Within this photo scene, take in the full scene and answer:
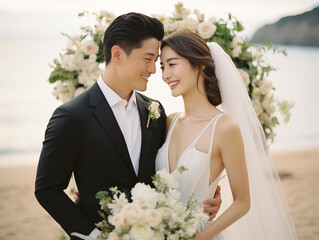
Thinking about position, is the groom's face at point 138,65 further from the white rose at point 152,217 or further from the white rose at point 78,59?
the white rose at point 152,217

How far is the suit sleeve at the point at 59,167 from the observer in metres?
2.66

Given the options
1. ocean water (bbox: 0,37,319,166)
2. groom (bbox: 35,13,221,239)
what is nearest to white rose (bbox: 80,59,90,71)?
groom (bbox: 35,13,221,239)

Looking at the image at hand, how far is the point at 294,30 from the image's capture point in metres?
33.4

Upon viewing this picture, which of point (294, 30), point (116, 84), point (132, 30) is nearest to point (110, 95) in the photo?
point (116, 84)

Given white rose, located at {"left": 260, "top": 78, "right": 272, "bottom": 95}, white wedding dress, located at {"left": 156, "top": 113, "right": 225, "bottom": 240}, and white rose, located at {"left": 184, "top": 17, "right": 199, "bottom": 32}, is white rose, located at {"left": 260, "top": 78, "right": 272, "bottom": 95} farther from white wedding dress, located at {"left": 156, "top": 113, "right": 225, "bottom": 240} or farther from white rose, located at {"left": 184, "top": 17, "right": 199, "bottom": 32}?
white wedding dress, located at {"left": 156, "top": 113, "right": 225, "bottom": 240}

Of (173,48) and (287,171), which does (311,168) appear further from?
(173,48)

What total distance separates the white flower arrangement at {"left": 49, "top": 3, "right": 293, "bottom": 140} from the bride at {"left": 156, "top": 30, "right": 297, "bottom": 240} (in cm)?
49

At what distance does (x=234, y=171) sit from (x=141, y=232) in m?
0.94

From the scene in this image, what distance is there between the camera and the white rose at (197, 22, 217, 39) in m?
3.57

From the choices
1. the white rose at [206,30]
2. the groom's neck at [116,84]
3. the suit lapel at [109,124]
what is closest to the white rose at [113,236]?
the suit lapel at [109,124]

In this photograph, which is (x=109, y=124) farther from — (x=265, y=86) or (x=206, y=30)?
(x=265, y=86)

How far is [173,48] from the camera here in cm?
306

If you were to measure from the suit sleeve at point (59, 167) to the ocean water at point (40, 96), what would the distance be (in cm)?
924

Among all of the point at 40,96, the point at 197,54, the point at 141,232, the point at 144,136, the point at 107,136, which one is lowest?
the point at 40,96
